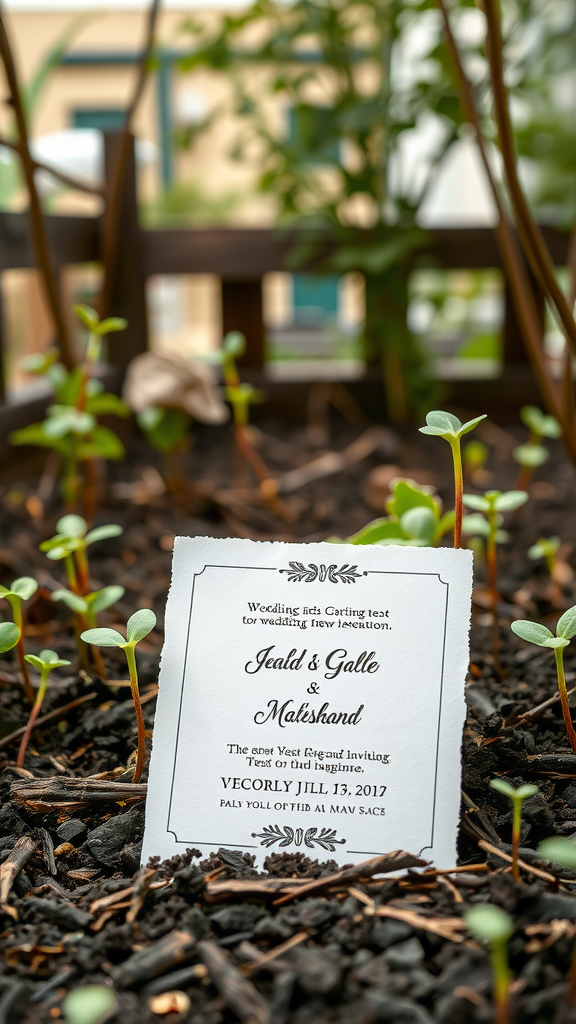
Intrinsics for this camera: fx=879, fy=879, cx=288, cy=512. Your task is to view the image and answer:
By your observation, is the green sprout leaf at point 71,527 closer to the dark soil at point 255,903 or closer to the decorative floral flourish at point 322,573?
the dark soil at point 255,903

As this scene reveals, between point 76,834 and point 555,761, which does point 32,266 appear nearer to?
point 76,834

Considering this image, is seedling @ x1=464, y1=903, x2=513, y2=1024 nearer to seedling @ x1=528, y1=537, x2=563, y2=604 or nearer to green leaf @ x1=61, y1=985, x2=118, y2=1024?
green leaf @ x1=61, y1=985, x2=118, y2=1024

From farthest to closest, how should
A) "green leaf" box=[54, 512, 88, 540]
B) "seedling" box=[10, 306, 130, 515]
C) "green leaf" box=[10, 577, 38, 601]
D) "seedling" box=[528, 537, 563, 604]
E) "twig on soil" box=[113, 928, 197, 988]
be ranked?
"seedling" box=[10, 306, 130, 515] → "seedling" box=[528, 537, 563, 604] → "green leaf" box=[54, 512, 88, 540] → "green leaf" box=[10, 577, 38, 601] → "twig on soil" box=[113, 928, 197, 988]

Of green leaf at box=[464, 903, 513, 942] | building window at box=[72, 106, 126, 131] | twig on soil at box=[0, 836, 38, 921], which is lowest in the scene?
twig on soil at box=[0, 836, 38, 921]

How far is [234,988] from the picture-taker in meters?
0.51

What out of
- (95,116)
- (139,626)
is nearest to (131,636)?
(139,626)

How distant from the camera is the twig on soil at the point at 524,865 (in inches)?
23.7

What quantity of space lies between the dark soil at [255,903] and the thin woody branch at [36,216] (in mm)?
583

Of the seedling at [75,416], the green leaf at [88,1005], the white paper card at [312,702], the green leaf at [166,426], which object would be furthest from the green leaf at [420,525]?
the green leaf at [166,426]

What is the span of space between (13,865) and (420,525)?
1.43ft

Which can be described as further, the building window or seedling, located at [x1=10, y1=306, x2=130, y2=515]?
the building window

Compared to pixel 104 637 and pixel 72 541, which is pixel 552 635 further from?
pixel 72 541

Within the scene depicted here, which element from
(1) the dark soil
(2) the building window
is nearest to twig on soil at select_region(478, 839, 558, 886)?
(1) the dark soil

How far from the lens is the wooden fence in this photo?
83.5 inches
